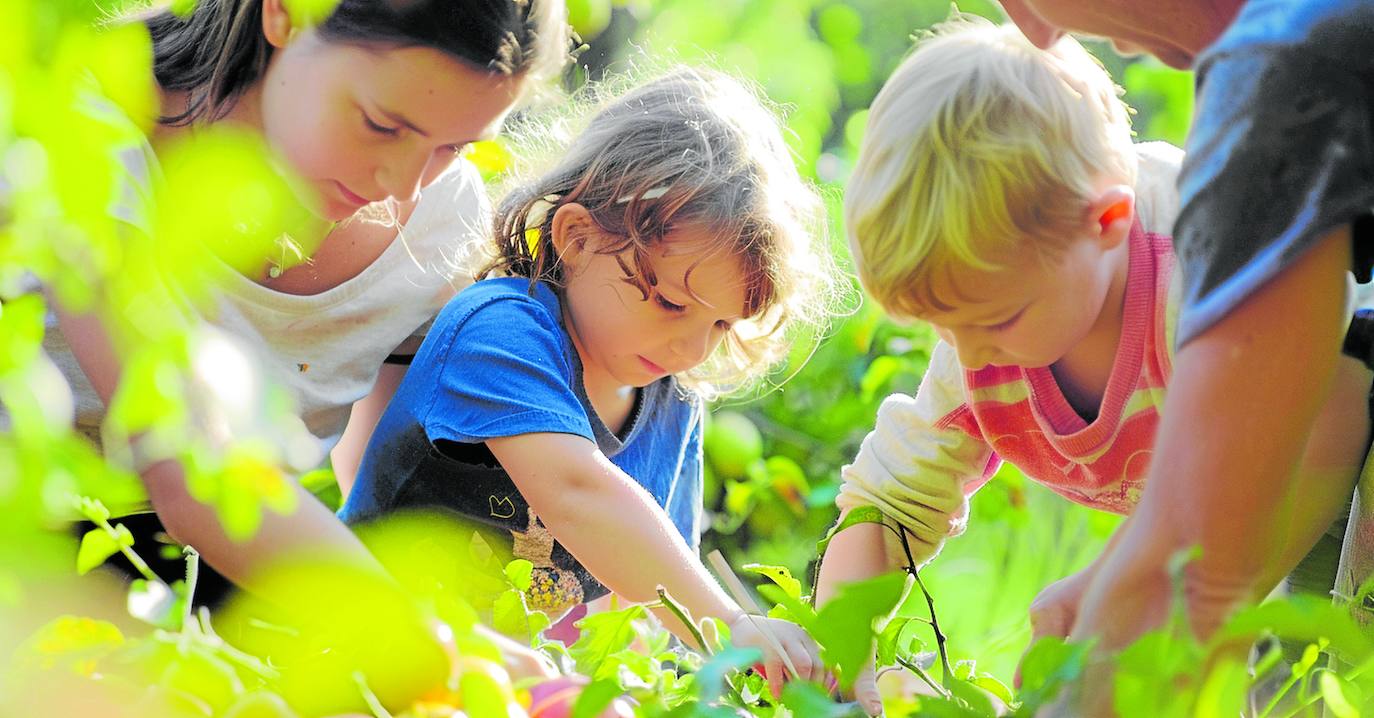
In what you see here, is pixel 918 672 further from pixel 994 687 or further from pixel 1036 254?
pixel 1036 254

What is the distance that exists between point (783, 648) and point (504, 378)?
2.02ft

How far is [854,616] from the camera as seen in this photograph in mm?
653

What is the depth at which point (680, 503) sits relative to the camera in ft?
6.97

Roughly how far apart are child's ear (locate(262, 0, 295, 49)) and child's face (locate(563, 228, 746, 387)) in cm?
48

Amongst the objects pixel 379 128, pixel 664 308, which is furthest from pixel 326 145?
pixel 664 308

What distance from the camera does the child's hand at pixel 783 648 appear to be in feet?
3.81

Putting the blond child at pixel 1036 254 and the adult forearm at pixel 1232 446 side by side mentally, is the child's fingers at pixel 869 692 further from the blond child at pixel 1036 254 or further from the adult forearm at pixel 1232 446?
the adult forearm at pixel 1232 446

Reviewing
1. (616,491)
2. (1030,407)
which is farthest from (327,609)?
(1030,407)

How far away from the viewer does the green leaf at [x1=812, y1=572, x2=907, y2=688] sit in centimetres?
65

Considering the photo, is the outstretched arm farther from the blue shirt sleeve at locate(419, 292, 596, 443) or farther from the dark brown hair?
the dark brown hair

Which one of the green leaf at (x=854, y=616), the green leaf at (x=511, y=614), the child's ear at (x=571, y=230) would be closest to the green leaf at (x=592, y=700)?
the green leaf at (x=854, y=616)

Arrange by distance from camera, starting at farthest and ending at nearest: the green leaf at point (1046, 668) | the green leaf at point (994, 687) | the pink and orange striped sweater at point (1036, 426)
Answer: the pink and orange striped sweater at point (1036, 426)
the green leaf at point (994, 687)
the green leaf at point (1046, 668)

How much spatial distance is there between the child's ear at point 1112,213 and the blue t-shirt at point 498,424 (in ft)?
2.03

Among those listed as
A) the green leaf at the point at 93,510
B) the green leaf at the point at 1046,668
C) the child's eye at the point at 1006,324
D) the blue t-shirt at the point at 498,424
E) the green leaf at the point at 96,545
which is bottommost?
the blue t-shirt at the point at 498,424
